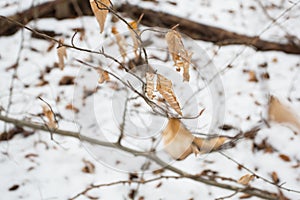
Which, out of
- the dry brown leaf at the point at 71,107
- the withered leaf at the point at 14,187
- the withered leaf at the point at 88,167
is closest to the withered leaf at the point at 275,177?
the withered leaf at the point at 88,167

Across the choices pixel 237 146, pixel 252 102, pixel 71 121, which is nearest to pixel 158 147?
pixel 237 146

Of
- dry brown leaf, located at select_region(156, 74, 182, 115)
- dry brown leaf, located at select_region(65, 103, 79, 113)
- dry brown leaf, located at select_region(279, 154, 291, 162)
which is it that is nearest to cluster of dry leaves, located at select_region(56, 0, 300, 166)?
dry brown leaf, located at select_region(156, 74, 182, 115)

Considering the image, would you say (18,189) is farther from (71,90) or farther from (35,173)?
(71,90)

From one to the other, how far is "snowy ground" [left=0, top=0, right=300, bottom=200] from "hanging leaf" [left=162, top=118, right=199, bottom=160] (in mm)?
270

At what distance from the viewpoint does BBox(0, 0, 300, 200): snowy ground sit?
1.72 metres

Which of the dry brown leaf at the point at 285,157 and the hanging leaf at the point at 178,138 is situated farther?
the dry brown leaf at the point at 285,157

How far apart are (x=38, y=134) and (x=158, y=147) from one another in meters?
0.63

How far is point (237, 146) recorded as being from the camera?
1.92m

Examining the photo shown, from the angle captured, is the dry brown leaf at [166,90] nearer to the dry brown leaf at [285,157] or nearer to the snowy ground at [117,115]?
the snowy ground at [117,115]

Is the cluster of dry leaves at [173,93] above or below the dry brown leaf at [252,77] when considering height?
below

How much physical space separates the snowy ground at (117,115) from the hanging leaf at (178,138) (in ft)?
0.89

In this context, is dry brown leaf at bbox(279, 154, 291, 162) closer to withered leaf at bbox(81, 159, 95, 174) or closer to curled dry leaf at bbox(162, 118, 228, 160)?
curled dry leaf at bbox(162, 118, 228, 160)

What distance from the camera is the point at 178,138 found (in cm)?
126

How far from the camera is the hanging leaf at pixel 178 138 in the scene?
1218mm
